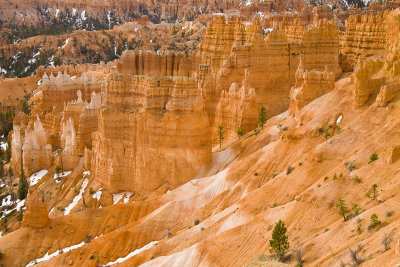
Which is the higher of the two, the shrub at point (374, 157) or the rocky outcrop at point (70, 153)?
the shrub at point (374, 157)

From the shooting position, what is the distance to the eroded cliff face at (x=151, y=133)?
125 feet

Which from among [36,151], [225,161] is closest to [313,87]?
[225,161]

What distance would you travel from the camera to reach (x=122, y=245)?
104 ft

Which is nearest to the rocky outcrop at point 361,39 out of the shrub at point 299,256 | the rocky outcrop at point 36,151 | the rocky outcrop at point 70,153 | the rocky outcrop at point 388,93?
the rocky outcrop at point 388,93

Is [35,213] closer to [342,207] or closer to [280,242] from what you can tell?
[280,242]

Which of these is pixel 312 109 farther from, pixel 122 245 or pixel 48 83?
pixel 48 83

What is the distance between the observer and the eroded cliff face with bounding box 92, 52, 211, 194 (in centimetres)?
3825

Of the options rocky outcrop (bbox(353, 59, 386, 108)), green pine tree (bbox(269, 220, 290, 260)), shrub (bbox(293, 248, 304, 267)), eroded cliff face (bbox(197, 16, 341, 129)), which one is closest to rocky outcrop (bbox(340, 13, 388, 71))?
eroded cliff face (bbox(197, 16, 341, 129))

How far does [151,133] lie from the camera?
39156 mm

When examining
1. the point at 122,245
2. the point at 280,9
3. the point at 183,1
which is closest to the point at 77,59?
the point at 280,9

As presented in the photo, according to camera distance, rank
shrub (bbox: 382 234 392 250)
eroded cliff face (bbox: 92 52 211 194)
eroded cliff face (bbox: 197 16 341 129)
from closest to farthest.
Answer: shrub (bbox: 382 234 392 250), eroded cliff face (bbox: 92 52 211 194), eroded cliff face (bbox: 197 16 341 129)

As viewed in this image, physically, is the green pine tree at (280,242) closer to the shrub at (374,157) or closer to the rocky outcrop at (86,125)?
the shrub at (374,157)

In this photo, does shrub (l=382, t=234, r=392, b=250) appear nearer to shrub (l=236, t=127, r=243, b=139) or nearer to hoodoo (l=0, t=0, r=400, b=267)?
hoodoo (l=0, t=0, r=400, b=267)

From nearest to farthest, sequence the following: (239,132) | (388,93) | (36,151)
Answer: (388,93) < (239,132) < (36,151)
